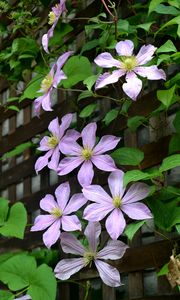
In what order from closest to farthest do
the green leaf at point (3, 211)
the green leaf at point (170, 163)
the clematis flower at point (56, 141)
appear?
1. the green leaf at point (170, 163)
2. the clematis flower at point (56, 141)
3. the green leaf at point (3, 211)

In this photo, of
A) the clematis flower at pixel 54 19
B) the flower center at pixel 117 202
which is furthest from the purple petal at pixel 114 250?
the clematis flower at pixel 54 19

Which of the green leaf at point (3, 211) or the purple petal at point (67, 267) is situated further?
the green leaf at point (3, 211)

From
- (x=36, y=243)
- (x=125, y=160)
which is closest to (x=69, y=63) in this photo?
(x=125, y=160)

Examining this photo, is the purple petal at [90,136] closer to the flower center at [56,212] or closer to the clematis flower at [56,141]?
the clematis flower at [56,141]

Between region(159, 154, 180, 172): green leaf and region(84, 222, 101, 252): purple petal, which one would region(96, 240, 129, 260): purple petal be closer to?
region(84, 222, 101, 252): purple petal

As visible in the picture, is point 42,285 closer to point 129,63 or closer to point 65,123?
point 65,123

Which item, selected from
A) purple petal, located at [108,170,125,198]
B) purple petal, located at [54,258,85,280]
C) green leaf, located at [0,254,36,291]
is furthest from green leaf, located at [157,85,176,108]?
green leaf, located at [0,254,36,291]

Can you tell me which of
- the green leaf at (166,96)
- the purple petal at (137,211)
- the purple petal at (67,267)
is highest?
the green leaf at (166,96)

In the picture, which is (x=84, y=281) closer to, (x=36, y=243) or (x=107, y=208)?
(x=36, y=243)
